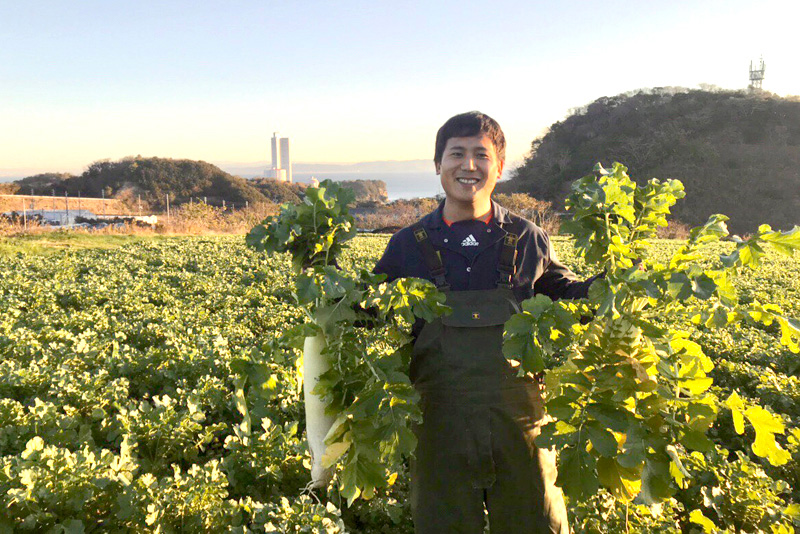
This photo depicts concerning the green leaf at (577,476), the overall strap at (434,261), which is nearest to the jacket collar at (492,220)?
the overall strap at (434,261)

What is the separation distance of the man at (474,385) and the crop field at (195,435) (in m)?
0.35

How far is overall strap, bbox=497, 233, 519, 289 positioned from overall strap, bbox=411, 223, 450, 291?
28 cm

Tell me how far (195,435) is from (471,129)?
338 centimetres

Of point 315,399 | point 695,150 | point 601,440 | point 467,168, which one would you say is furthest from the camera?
point 695,150

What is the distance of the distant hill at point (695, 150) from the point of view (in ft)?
188

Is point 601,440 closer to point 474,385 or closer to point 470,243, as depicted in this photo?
point 474,385

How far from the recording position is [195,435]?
4.29m

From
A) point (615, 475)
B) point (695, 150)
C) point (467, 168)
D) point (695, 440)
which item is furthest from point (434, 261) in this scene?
point (695, 150)

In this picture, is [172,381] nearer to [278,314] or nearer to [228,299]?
[278,314]

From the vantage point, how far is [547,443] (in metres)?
1.87

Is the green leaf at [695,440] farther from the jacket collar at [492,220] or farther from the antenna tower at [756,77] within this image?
the antenna tower at [756,77]

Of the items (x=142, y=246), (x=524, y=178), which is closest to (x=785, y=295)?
(x=142, y=246)

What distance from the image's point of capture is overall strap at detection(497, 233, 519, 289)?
100 inches

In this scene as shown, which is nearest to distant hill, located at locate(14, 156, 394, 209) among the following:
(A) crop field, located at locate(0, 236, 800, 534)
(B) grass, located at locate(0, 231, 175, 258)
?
(B) grass, located at locate(0, 231, 175, 258)
